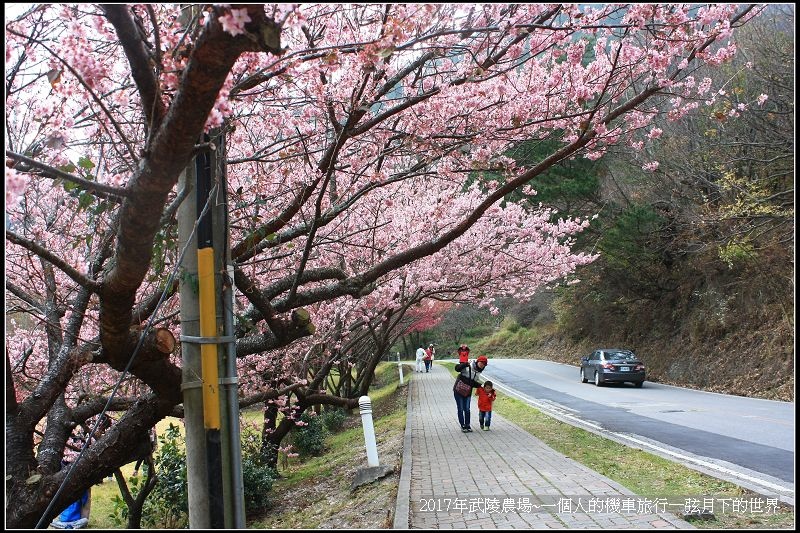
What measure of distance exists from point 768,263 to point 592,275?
9.43 m

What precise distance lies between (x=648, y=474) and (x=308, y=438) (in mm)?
10128

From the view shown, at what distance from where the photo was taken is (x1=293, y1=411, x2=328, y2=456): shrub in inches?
628

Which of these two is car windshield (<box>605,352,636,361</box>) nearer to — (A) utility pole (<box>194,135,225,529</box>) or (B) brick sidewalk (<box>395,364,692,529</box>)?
(B) brick sidewalk (<box>395,364,692,529</box>)

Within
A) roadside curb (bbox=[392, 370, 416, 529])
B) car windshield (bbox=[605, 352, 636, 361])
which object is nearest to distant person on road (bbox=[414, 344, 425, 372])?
car windshield (bbox=[605, 352, 636, 361])

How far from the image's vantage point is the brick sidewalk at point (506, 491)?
18.5 ft

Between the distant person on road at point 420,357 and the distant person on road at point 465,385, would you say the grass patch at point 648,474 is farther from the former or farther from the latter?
the distant person on road at point 420,357

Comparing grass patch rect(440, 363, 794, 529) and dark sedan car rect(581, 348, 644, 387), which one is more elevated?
grass patch rect(440, 363, 794, 529)

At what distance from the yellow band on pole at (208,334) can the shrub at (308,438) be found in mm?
12244

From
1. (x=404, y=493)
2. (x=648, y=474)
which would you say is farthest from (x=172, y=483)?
(x=648, y=474)

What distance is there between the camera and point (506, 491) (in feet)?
22.7

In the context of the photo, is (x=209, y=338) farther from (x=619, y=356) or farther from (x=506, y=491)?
(x=619, y=356)

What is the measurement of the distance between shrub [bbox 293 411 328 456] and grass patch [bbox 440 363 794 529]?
20.1 feet

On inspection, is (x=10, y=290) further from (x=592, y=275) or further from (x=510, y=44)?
(x=592, y=275)

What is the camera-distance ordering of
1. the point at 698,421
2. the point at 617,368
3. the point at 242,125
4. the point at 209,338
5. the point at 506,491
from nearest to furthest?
the point at 209,338
the point at 242,125
the point at 506,491
the point at 698,421
the point at 617,368
